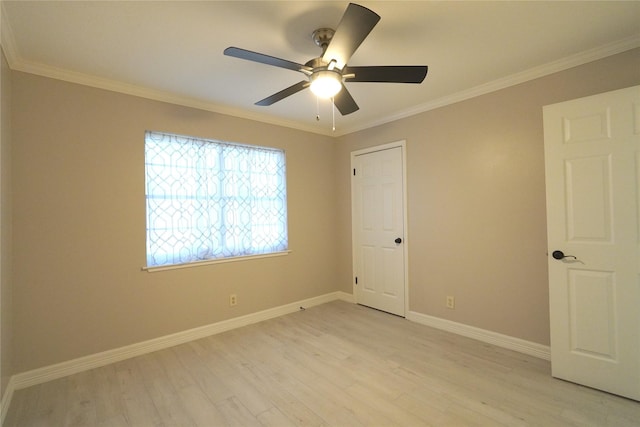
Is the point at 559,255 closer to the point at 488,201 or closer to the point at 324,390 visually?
the point at 488,201

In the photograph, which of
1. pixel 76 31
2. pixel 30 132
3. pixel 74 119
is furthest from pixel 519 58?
pixel 30 132

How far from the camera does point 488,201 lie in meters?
2.85

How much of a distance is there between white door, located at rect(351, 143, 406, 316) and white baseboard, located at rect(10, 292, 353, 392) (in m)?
1.02

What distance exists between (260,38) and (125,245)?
214cm

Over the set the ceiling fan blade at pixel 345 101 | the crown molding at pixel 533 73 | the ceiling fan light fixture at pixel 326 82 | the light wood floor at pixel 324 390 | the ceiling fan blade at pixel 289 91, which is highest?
the crown molding at pixel 533 73

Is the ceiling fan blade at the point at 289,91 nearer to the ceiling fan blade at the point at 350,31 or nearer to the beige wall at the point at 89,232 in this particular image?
the ceiling fan blade at the point at 350,31

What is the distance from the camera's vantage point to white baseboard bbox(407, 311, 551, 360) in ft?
8.30

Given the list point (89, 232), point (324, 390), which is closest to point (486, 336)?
point (324, 390)

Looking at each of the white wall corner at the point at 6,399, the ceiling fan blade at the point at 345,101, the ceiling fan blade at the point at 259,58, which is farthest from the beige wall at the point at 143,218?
the ceiling fan blade at the point at 259,58

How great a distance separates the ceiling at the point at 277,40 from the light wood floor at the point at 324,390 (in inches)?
97.5

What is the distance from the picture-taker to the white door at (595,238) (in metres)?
1.95

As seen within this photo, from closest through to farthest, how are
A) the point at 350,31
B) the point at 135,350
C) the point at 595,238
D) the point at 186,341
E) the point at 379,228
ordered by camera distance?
the point at 350,31 → the point at 595,238 → the point at 135,350 → the point at 186,341 → the point at 379,228

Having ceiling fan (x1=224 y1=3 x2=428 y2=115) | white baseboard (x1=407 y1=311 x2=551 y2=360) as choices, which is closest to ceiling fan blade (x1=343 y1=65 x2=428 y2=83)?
ceiling fan (x1=224 y1=3 x2=428 y2=115)

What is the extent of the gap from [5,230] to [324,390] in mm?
2526
